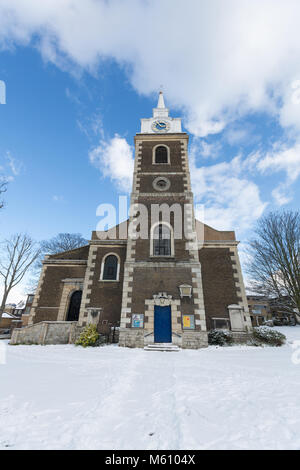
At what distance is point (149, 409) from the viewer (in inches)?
140

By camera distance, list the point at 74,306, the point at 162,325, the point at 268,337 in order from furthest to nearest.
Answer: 1. the point at 74,306
2. the point at 268,337
3. the point at 162,325

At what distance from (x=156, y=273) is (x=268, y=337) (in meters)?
7.67

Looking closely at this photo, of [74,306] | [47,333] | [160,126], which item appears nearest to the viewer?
[47,333]

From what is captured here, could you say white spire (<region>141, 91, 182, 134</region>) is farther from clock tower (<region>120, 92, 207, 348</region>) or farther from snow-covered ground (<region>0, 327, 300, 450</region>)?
snow-covered ground (<region>0, 327, 300, 450</region>)

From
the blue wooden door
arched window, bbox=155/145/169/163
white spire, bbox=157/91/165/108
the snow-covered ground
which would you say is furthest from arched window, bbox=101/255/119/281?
white spire, bbox=157/91/165/108

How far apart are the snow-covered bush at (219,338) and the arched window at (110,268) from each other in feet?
23.7

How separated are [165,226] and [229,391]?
35.8 ft

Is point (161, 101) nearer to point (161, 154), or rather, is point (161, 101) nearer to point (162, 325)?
point (161, 154)

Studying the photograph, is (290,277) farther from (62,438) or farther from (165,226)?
(62,438)

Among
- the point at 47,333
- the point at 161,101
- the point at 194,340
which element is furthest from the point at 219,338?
the point at 161,101

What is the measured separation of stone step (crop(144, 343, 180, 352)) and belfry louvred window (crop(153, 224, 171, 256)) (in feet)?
17.6
